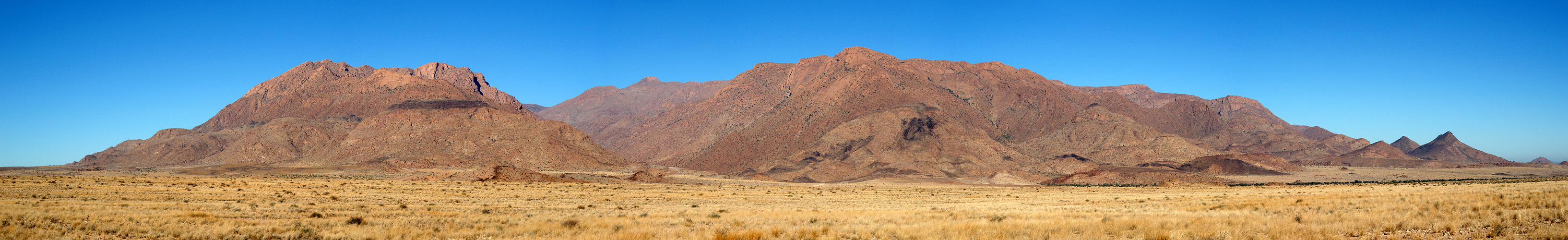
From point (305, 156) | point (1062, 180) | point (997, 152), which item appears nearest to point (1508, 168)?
point (997, 152)

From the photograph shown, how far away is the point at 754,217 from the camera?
92.0 feet

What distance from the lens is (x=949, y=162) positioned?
15962cm

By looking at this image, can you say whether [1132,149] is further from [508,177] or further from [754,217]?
[754,217]

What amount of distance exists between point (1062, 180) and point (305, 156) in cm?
15967

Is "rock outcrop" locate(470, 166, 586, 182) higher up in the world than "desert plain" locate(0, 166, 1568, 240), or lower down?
higher up

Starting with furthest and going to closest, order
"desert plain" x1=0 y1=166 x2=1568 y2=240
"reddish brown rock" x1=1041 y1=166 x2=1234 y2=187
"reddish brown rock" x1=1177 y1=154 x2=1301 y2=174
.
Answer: "reddish brown rock" x1=1177 y1=154 x2=1301 y2=174 < "reddish brown rock" x1=1041 y1=166 x2=1234 y2=187 < "desert plain" x1=0 y1=166 x2=1568 y2=240

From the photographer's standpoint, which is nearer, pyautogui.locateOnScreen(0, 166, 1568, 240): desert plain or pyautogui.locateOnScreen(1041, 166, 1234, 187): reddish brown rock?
pyautogui.locateOnScreen(0, 166, 1568, 240): desert plain

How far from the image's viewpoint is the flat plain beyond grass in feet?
64.3

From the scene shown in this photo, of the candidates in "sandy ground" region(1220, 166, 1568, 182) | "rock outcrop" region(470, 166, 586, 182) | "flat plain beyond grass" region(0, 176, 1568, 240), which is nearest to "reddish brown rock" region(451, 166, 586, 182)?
"rock outcrop" region(470, 166, 586, 182)

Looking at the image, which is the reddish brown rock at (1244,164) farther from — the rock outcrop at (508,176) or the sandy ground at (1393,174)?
the rock outcrop at (508,176)

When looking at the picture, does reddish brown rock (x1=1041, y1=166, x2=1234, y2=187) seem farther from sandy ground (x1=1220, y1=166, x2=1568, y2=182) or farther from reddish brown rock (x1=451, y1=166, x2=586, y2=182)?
reddish brown rock (x1=451, y1=166, x2=586, y2=182)

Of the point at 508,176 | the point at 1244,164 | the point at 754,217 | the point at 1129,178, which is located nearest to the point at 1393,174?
the point at 1244,164

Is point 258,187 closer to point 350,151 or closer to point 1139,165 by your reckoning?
point 350,151

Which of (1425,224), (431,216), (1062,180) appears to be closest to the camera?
(1425,224)
